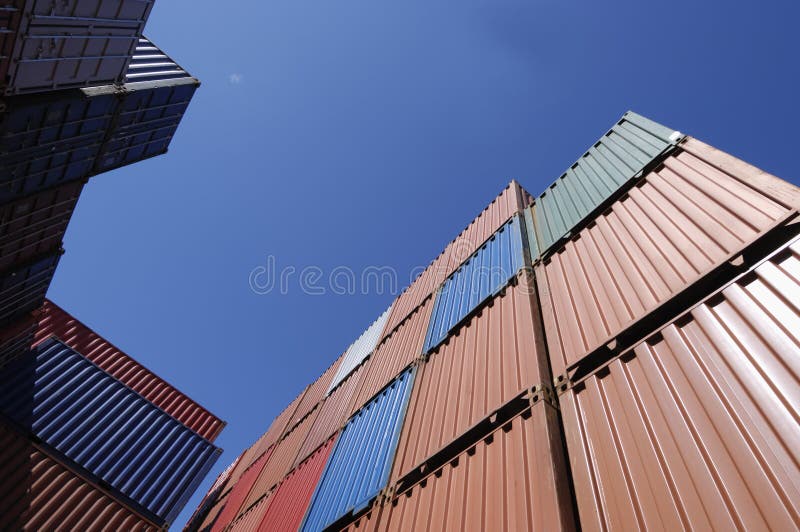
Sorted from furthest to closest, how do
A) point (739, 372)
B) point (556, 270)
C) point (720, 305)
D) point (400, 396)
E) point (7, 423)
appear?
1. point (7, 423)
2. point (400, 396)
3. point (556, 270)
4. point (720, 305)
5. point (739, 372)

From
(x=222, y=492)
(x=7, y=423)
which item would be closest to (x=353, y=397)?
(x=7, y=423)

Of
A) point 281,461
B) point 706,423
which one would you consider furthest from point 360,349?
point 706,423

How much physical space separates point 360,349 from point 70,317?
1315 centimetres

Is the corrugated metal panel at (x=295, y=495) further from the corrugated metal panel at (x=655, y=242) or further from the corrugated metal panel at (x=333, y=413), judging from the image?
the corrugated metal panel at (x=655, y=242)

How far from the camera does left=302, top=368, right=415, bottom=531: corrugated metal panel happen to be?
7246mm

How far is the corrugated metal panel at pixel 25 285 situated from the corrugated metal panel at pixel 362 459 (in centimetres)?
1021

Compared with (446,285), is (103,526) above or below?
below

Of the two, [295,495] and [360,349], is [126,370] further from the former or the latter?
[295,495]

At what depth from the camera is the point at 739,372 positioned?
348 centimetres

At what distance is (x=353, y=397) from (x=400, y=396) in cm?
356

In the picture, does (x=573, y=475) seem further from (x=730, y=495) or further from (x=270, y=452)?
(x=270, y=452)

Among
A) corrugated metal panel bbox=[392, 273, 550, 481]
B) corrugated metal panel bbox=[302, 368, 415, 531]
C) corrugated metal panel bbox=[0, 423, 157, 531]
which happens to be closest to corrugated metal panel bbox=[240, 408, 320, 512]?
corrugated metal panel bbox=[0, 423, 157, 531]

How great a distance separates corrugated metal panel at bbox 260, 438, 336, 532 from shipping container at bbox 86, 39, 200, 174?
33.5 ft

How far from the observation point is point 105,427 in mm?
15133
